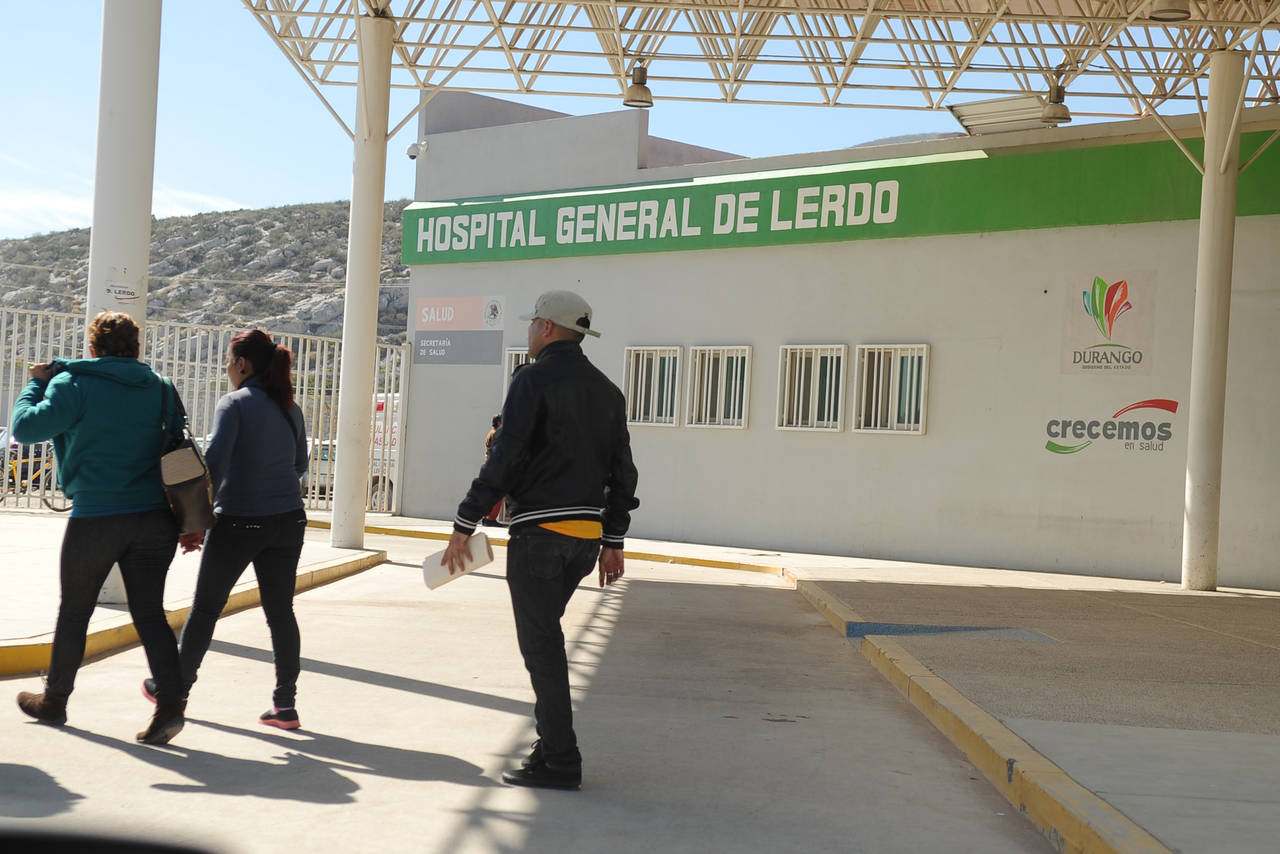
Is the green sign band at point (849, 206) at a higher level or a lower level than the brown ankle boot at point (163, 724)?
higher

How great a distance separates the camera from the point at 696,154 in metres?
23.5

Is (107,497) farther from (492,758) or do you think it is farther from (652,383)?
(652,383)

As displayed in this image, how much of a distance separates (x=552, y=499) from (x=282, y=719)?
1.88 meters

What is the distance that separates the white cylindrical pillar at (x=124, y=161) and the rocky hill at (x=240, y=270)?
59.8 m

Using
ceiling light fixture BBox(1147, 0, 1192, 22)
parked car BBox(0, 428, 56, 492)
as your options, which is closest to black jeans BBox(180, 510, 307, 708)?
ceiling light fixture BBox(1147, 0, 1192, 22)

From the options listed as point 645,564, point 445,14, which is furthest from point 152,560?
point 445,14

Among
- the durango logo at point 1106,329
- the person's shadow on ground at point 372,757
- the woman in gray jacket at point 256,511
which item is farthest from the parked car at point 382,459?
the person's shadow on ground at point 372,757

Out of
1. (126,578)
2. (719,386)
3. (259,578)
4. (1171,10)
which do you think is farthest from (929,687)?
(719,386)

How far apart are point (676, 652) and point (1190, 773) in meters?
4.65

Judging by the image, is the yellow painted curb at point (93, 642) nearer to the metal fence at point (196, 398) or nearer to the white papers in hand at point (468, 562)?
the white papers in hand at point (468, 562)

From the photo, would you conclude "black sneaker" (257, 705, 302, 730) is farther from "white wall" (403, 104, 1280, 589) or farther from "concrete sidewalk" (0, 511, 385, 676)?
"white wall" (403, 104, 1280, 589)

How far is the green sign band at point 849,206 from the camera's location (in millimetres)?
17500

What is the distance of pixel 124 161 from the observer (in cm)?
941

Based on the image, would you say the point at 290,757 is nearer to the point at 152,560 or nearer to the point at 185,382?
the point at 152,560
